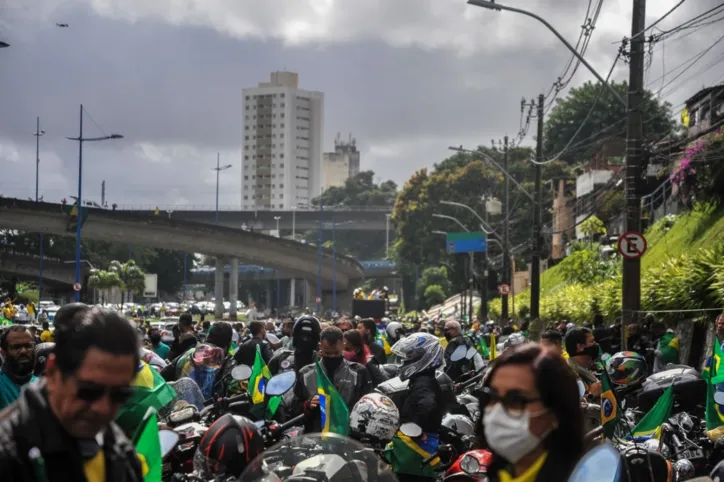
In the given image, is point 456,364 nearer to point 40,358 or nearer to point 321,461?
point 40,358

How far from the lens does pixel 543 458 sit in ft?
12.4

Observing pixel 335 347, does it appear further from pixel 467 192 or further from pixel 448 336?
pixel 467 192

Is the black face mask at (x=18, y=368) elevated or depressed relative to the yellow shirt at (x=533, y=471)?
depressed

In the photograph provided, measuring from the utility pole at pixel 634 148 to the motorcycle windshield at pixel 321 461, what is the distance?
15.4m

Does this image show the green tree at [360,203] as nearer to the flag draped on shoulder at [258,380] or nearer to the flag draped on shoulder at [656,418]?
the flag draped on shoulder at [258,380]

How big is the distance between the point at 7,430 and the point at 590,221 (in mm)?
57612

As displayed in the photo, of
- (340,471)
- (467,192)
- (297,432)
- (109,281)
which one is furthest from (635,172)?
(467,192)

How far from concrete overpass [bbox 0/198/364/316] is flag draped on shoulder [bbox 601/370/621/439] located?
6174cm

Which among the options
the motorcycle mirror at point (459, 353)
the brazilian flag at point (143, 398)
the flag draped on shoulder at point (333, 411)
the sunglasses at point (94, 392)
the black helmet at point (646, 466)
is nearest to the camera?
the sunglasses at point (94, 392)

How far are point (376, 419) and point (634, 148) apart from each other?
13.8m

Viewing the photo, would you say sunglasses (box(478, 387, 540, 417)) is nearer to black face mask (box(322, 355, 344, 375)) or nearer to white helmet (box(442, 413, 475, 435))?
white helmet (box(442, 413, 475, 435))

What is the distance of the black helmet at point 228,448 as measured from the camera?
5.12 meters

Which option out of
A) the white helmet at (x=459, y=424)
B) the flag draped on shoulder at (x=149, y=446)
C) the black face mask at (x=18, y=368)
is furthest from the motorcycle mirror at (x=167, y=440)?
the white helmet at (x=459, y=424)

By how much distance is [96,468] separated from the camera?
3.47 metres
